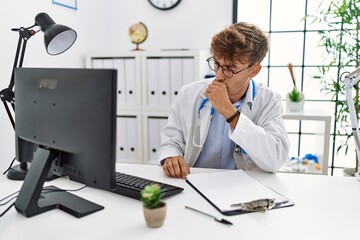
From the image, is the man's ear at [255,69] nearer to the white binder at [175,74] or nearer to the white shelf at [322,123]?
the white shelf at [322,123]

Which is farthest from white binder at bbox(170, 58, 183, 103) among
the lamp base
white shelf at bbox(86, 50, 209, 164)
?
the lamp base

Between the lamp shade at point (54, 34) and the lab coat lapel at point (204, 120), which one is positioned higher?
the lamp shade at point (54, 34)

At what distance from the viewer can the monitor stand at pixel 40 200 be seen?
0.94 m

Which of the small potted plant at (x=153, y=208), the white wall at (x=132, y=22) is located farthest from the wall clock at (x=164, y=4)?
the small potted plant at (x=153, y=208)

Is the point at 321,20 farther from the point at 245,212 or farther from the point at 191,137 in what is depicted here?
the point at 245,212

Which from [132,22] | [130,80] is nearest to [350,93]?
[130,80]

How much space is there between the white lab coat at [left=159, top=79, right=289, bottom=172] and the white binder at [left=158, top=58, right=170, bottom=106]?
3.15 ft

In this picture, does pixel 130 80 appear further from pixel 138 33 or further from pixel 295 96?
pixel 295 96

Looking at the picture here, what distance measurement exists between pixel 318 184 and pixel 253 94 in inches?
19.7

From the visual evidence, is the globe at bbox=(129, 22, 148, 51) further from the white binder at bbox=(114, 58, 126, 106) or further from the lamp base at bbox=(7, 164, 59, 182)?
the lamp base at bbox=(7, 164, 59, 182)

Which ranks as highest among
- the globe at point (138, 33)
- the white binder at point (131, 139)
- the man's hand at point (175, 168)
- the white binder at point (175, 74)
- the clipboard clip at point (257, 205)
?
the globe at point (138, 33)

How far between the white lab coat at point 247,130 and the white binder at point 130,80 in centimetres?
108

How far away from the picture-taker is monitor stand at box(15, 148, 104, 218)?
0.94 m

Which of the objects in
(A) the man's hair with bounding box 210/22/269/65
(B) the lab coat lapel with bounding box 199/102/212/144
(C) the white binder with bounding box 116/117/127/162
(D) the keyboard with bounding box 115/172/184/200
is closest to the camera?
(D) the keyboard with bounding box 115/172/184/200
